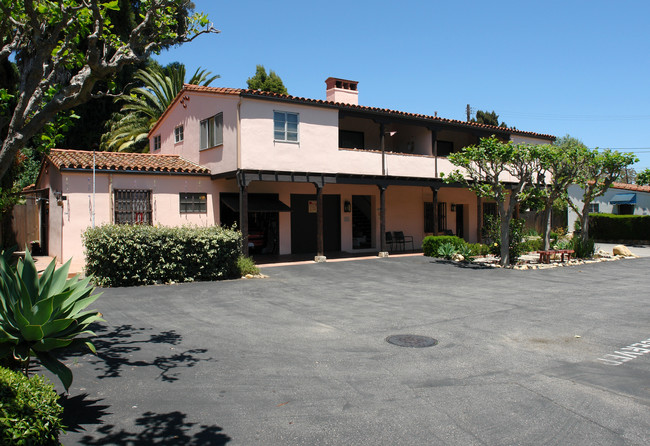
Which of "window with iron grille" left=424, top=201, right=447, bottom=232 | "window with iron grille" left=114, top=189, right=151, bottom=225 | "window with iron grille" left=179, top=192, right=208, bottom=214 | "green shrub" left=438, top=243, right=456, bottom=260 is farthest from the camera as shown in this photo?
"window with iron grille" left=424, top=201, right=447, bottom=232

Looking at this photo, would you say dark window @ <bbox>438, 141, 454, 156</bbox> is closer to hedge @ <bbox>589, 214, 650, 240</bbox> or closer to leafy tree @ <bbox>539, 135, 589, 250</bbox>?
leafy tree @ <bbox>539, 135, 589, 250</bbox>

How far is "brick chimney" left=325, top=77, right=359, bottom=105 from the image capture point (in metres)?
20.9

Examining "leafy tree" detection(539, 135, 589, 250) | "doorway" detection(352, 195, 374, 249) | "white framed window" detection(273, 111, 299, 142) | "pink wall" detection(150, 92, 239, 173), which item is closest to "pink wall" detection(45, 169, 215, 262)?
"pink wall" detection(150, 92, 239, 173)

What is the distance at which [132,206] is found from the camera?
645 inches

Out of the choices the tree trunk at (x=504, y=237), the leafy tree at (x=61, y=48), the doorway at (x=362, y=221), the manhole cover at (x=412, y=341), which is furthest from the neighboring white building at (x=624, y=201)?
the leafy tree at (x=61, y=48)

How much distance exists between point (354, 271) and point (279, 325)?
7.52m

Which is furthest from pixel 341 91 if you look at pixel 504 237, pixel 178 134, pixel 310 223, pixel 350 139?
pixel 504 237

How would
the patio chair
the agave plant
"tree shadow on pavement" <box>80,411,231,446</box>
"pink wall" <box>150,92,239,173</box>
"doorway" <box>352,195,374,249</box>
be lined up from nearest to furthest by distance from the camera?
"tree shadow on pavement" <box>80,411,231,446</box>
the agave plant
"pink wall" <box>150,92,239,173</box>
the patio chair
"doorway" <box>352,195,374,249</box>

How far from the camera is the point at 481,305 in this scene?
1012cm

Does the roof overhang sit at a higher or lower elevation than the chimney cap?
lower

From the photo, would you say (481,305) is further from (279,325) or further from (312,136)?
(312,136)

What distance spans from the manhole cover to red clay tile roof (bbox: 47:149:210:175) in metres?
12.1

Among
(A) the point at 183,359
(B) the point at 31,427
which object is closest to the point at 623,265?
(A) the point at 183,359

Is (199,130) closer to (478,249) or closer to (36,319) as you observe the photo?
(478,249)
